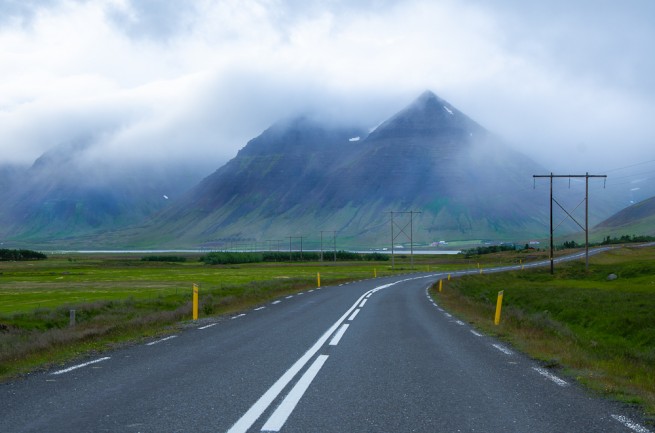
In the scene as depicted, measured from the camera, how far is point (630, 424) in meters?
8.40

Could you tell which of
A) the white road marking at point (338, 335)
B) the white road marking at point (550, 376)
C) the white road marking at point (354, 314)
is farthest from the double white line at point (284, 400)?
the white road marking at point (354, 314)

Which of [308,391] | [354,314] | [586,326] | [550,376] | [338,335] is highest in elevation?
[308,391]

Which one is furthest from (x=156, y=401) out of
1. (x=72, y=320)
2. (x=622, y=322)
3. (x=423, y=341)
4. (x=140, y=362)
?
(x=622, y=322)

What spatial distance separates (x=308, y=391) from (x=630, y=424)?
483cm

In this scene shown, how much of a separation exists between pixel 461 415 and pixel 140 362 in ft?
24.9

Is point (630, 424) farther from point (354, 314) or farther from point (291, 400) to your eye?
point (354, 314)

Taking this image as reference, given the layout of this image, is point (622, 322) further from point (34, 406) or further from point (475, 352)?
point (34, 406)

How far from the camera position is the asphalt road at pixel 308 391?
839cm

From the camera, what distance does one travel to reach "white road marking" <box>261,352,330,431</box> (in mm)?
8258

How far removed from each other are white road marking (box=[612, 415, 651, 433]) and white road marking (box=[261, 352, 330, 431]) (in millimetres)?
4558

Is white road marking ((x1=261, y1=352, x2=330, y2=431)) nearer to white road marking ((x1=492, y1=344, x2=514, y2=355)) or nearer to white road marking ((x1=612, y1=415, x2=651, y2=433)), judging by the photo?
white road marking ((x1=612, y1=415, x2=651, y2=433))

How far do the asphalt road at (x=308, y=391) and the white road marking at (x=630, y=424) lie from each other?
0.09ft

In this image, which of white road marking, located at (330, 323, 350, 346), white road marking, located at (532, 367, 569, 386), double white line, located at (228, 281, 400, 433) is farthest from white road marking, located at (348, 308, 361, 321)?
white road marking, located at (532, 367, 569, 386)

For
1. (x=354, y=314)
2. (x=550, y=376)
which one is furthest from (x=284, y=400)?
(x=354, y=314)
